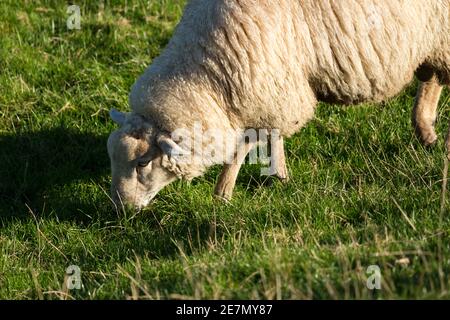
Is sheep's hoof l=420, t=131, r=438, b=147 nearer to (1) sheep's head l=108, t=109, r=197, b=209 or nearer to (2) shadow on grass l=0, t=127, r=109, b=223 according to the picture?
(1) sheep's head l=108, t=109, r=197, b=209

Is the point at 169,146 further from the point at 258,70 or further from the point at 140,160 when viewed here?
the point at 258,70

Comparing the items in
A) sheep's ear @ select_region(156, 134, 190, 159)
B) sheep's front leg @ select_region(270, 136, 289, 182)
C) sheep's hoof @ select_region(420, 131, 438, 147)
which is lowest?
sheep's front leg @ select_region(270, 136, 289, 182)

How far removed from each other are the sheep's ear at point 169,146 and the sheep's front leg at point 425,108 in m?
1.91

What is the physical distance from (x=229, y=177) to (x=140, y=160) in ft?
2.34

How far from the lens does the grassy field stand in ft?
14.1

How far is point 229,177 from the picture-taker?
20.2 ft

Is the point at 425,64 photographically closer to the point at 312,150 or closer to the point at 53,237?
the point at 312,150

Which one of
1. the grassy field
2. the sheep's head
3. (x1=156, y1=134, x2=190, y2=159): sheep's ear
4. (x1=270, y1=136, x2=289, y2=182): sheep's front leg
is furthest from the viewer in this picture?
(x1=270, y1=136, x2=289, y2=182): sheep's front leg

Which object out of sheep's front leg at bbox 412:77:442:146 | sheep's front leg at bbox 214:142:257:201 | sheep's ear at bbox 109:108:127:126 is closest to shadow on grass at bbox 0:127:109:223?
sheep's ear at bbox 109:108:127:126

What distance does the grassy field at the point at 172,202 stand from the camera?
14.1 ft

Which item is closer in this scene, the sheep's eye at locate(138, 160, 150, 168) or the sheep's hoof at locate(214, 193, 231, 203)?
the sheep's eye at locate(138, 160, 150, 168)

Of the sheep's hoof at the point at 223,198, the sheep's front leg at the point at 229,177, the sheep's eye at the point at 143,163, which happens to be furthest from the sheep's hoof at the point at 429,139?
the sheep's eye at the point at 143,163

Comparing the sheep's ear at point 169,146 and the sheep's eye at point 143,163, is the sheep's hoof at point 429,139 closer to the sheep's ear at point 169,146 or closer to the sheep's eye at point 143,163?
the sheep's ear at point 169,146
